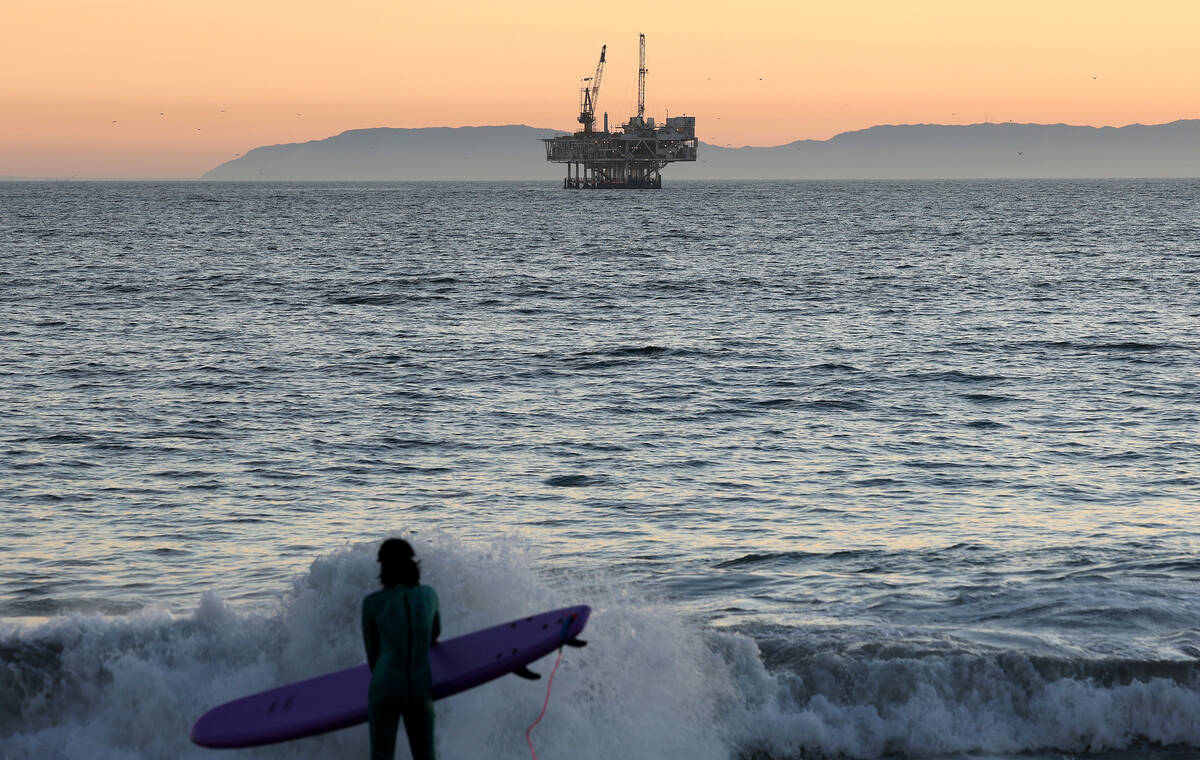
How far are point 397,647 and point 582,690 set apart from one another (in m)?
3.07

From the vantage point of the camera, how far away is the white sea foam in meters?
9.33

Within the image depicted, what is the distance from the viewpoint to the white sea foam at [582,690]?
9328 millimetres

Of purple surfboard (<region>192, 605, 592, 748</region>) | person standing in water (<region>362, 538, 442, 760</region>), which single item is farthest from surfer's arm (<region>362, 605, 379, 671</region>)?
purple surfboard (<region>192, 605, 592, 748</region>)

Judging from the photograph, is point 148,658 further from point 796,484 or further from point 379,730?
point 796,484

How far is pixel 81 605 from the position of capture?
11.7 metres

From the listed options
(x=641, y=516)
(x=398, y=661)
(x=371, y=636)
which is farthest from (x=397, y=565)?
(x=641, y=516)

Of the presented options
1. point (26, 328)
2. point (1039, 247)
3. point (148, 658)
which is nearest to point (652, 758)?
point (148, 658)

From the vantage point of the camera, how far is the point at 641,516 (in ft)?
49.7

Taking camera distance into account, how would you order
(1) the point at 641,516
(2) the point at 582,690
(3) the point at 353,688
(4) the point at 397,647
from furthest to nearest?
(1) the point at 641,516 → (2) the point at 582,690 → (3) the point at 353,688 → (4) the point at 397,647

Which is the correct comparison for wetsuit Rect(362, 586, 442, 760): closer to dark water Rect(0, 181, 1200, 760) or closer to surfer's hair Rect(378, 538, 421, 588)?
surfer's hair Rect(378, 538, 421, 588)

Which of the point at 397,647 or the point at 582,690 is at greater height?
the point at 397,647

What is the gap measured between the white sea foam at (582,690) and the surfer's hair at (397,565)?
2656mm

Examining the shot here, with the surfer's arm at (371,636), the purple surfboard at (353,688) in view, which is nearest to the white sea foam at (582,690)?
the purple surfboard at (353,688)

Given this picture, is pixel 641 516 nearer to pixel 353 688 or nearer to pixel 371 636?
pixel 353 688
